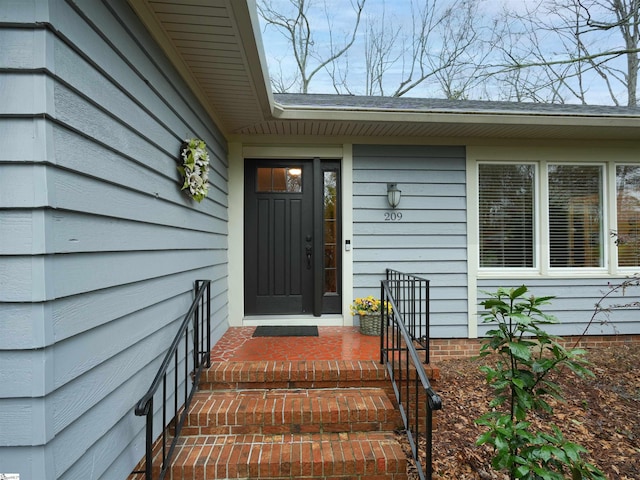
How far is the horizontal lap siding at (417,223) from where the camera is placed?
3.78 metres

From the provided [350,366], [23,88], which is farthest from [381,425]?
[23,88]

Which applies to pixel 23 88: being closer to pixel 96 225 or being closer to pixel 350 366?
pixel 96 225

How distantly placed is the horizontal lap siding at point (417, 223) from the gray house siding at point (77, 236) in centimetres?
239

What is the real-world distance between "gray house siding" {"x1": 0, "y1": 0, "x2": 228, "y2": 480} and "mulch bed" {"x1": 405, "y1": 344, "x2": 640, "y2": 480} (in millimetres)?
1907

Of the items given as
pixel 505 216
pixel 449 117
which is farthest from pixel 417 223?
pixel 449 117

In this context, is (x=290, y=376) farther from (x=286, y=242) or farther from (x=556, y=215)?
(x=556, y=215)

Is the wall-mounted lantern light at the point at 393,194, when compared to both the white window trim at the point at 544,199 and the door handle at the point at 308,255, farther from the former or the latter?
the door handle at the point at 308,255

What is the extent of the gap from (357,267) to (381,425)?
1881mm

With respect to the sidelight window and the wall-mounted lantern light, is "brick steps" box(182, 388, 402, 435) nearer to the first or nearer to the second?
the wall-mounted lantern light

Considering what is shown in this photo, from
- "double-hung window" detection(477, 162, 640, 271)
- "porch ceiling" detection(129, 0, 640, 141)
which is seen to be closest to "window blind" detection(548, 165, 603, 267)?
"double-hung window" detection(477, 162, 640, 271)

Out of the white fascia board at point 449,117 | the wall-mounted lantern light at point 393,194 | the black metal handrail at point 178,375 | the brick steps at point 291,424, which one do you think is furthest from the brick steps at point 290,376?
the white fascia board at point 449,117

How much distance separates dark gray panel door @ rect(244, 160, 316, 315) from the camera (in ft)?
12.5

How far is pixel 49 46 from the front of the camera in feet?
3.74

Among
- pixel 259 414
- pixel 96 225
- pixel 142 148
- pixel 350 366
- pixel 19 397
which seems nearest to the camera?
pixel 19 397
